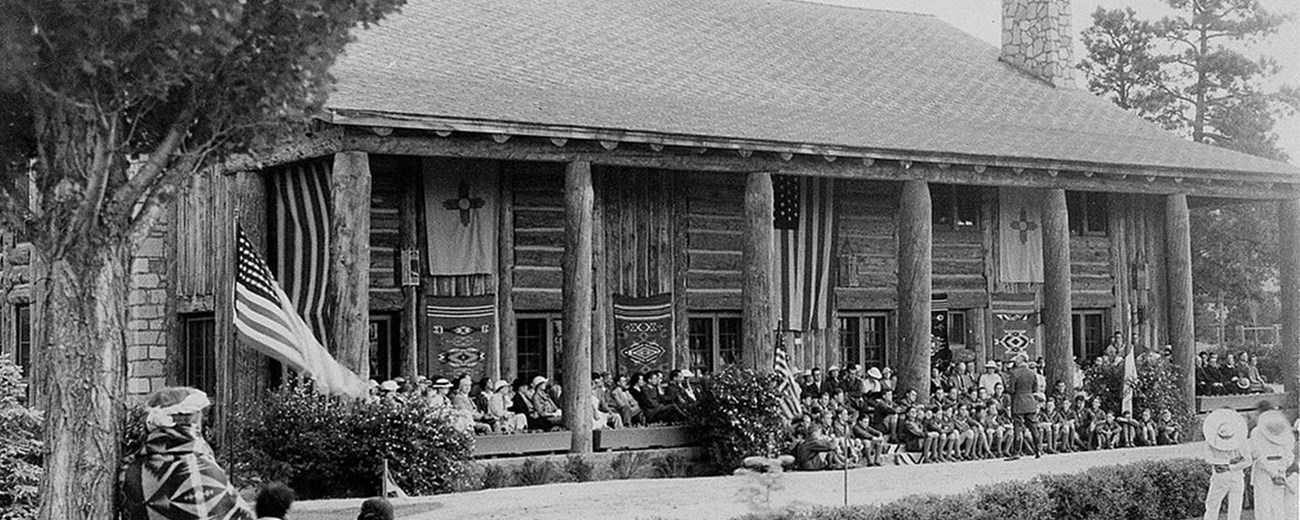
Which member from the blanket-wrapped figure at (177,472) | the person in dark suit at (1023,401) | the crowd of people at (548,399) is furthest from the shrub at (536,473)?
the blanket-wrapped figure at (177,472)

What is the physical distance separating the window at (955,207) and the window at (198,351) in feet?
39.6

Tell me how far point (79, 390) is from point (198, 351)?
500 inches

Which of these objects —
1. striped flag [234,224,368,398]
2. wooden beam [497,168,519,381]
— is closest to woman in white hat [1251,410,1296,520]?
striped flag [234,224,368,398]

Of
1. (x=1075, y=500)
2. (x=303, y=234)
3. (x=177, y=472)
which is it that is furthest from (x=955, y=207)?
(x=177, y=472)

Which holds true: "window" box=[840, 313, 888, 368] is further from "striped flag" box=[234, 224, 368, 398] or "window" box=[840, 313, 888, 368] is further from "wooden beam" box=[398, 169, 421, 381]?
"striped flag" box=[234, 224, 368, 398]

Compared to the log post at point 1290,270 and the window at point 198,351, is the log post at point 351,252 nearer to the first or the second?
the window at point 198,351

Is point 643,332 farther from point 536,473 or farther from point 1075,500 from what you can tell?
point 1075,500

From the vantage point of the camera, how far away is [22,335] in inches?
982

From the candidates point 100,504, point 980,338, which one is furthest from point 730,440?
point 100,504

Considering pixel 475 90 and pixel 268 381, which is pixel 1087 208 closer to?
pixel 475 90

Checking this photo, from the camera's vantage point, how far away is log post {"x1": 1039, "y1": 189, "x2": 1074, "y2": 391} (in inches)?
1003

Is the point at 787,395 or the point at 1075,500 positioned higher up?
A: the point at 787,395

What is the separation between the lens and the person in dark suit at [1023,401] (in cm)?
2314

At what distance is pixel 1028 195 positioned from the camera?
28.2m
